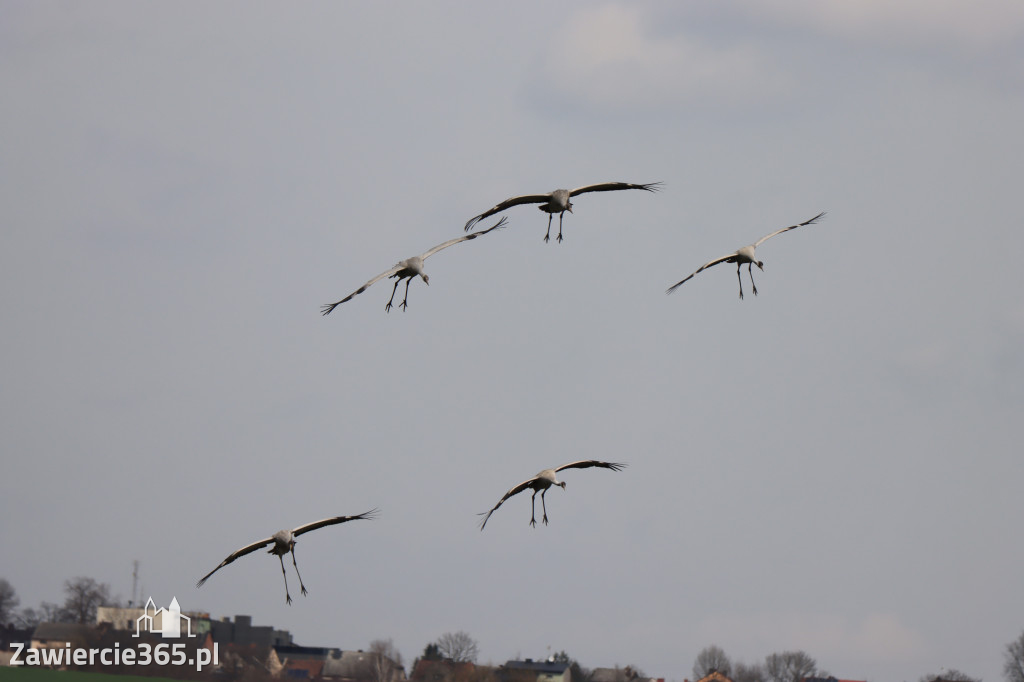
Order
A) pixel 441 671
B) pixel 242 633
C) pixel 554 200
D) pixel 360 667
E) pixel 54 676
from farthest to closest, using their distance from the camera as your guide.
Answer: pixel 242 633 → pixel 360 667 → pixel 441 671 → pixel 54 676 → pixel 554 200

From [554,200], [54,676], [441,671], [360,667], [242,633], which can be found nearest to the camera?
[554,200]

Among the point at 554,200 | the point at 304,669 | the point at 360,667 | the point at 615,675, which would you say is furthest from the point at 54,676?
the point at 554,200

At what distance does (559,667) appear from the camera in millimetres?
152750

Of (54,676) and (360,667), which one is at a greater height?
(360,667)

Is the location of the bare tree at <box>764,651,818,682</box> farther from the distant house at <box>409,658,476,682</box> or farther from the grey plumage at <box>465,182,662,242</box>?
the grey plumage at <box>465,182,662,242</box>

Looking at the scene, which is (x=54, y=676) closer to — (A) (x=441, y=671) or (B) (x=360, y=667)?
(A) (x=441, y=671)

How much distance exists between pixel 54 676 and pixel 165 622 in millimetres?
41865

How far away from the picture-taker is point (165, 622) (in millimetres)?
177000

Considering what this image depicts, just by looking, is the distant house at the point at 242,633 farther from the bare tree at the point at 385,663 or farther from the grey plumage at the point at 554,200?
the grey plumage at the point at 554,200

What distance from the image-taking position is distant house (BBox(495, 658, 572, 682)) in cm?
13950

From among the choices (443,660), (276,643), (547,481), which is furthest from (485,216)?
(276,643)

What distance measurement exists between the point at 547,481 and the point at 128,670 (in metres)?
119

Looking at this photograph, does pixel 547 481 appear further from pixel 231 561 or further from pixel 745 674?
pixel 745 674

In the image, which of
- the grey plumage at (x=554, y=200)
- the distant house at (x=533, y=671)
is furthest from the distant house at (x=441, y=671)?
the grey plumage at (x=554, y=200)
